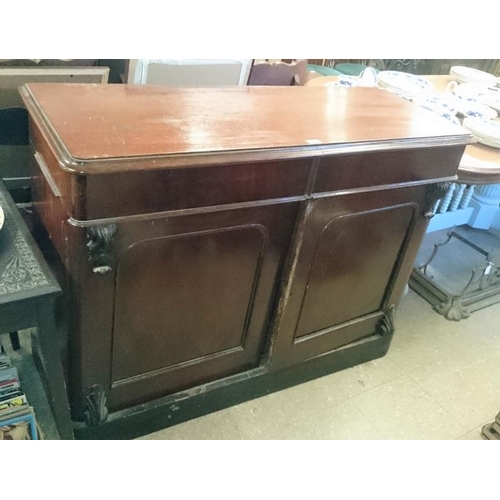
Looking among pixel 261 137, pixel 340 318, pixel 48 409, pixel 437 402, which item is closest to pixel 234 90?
pixel 261 137

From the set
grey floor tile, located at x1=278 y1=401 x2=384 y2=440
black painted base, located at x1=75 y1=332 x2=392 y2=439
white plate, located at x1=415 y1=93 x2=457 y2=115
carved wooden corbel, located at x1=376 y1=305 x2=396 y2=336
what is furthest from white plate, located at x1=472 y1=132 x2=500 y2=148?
grey floor tile, located at x1=278 y1=401 x2=384 y2=440

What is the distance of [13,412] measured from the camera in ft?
3.72

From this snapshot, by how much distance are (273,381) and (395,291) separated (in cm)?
46

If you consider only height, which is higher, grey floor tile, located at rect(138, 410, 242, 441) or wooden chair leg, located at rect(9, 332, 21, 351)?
wooden chair leg, located at rect(9, 332, 21, 351)

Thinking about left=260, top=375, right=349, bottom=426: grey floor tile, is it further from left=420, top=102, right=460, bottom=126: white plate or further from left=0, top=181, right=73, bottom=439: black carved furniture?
left=420, top=102, right=460, bottom=126: white plate

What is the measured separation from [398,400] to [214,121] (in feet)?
3.46

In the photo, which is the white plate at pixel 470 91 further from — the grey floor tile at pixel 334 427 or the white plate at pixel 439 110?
the grey floor tile at pixel 334 427

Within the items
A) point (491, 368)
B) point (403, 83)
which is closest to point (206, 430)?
point (491, 368)

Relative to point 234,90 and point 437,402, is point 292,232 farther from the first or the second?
point 437,402

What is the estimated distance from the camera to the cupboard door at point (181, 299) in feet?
3.31

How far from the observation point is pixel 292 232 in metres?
1.17

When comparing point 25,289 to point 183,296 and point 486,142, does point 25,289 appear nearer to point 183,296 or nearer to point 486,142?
point 183,296

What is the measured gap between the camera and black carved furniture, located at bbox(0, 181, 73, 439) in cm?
85

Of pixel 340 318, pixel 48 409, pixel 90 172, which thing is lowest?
pixel 48 409
